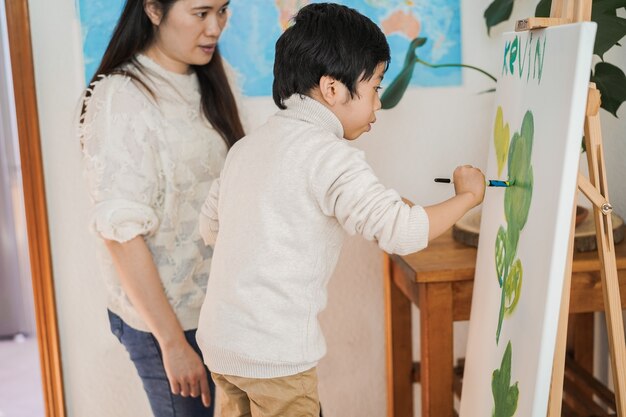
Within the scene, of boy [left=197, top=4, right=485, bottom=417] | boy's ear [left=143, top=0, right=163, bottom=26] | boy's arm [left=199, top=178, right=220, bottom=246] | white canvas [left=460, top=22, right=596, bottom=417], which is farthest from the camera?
boy's ear [left=143, top=0, right=163, bottom=26]

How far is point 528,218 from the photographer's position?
3.39 ft

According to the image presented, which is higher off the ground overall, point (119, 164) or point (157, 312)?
point (119, 164)

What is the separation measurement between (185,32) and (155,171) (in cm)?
29

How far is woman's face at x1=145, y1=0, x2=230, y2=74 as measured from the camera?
56.6 inches

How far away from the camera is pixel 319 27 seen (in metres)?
1.17

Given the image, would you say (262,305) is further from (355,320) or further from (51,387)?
(51,387)

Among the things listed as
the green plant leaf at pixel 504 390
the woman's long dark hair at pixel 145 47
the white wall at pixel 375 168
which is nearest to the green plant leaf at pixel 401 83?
the white wall at pixel 375 168

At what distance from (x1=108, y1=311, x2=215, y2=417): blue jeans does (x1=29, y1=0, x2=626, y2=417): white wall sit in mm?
485

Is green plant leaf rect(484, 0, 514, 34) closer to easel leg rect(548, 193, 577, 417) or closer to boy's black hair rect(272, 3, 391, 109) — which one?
boy's black hair rect(272, 3, 391, 109)

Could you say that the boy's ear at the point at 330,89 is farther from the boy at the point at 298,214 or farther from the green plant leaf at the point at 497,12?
the green plant leaf at the point at 497,12

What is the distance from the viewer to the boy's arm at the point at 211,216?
1.33 m

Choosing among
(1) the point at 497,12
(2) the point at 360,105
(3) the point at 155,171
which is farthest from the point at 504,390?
(1) the point at 497,12

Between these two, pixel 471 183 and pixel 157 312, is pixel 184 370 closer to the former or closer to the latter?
pixel 157 312

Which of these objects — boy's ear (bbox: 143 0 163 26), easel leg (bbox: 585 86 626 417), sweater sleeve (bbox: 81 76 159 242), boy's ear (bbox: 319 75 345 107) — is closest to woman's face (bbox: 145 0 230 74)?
boy's ear (bbox: 143 0 163 26)
